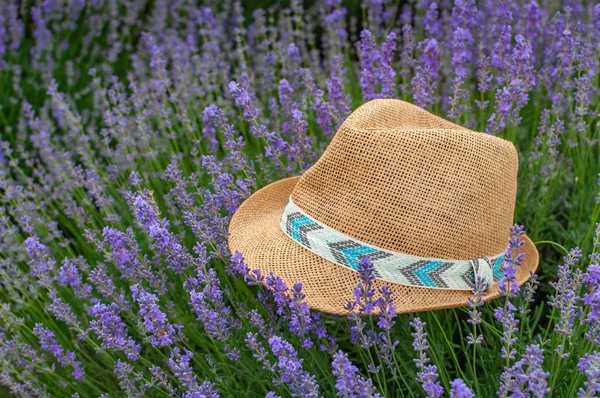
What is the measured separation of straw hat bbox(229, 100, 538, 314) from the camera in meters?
1.73

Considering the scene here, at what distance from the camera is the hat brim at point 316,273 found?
5.53 feet

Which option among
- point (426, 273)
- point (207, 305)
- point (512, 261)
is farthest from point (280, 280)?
point (512, 261)

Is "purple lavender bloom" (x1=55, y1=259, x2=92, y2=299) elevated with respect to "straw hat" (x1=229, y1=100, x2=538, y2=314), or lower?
lower

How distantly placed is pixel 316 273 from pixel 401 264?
223mm

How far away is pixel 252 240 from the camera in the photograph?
6.33 feet

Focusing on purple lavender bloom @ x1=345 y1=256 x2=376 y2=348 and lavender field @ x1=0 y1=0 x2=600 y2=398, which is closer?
purple lavender bloom @ x1=345 y1=256 x2=376 y2=348

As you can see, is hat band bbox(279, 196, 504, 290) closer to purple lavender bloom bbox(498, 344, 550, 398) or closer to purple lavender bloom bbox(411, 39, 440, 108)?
purple lavender bloom bbox(498, 344, 550, 398)

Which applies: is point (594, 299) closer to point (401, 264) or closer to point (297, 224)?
point (401, 264)

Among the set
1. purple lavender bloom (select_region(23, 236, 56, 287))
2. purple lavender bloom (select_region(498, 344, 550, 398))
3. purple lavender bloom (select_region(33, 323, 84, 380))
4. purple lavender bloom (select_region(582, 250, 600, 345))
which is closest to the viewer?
purple lavender bloom (select_region(498, 344, 550, 398))

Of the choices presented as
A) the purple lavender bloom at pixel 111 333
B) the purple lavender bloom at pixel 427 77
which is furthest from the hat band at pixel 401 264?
the purple lavender bloom at pixel 427 77

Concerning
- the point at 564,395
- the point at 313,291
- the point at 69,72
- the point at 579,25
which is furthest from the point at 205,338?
the point at 69,72

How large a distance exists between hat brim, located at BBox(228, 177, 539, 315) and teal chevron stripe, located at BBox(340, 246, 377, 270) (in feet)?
0.09

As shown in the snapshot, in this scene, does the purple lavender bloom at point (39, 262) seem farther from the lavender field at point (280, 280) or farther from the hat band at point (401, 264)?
the hat band at point (401, 264)

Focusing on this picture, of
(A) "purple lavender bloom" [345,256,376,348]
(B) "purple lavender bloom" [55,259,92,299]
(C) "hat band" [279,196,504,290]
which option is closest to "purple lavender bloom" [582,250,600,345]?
(C) "hat band" [279,196,504,290]
